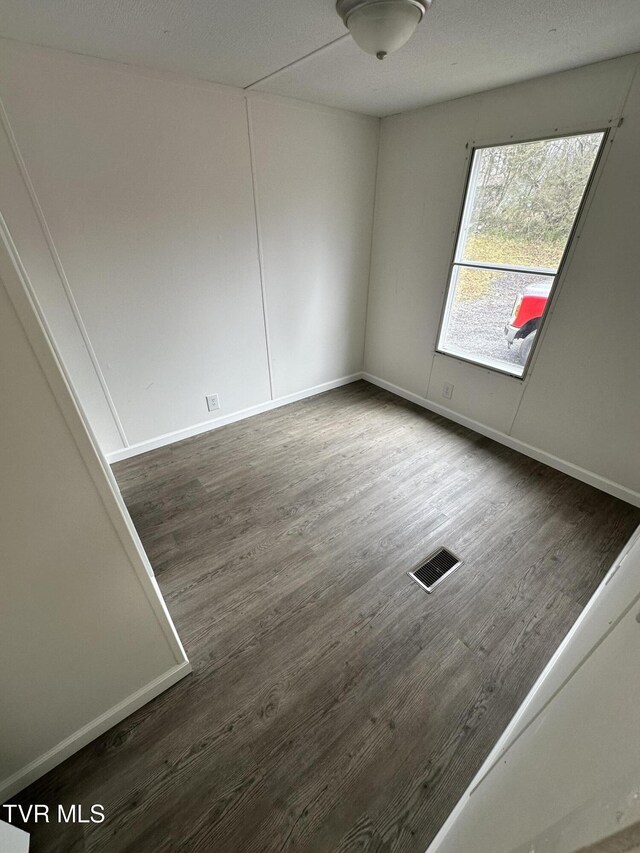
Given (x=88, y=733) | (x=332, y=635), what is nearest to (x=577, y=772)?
(x=332, y=635)

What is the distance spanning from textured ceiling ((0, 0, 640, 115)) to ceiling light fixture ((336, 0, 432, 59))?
82 millimetres

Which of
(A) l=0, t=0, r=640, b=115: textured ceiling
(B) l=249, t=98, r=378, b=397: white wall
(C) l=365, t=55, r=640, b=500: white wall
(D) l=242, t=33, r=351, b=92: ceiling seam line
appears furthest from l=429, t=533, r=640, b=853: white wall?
(B) l=249, t=98, r=378, b=397: white wall

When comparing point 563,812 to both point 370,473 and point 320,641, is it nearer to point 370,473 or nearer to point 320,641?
point 320,641

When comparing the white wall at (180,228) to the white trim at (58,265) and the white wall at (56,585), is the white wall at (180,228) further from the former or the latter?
the white wall at (56,585)

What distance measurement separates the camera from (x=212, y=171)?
7.30 feet

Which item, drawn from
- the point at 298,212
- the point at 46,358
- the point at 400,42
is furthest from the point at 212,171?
the point at 46,358

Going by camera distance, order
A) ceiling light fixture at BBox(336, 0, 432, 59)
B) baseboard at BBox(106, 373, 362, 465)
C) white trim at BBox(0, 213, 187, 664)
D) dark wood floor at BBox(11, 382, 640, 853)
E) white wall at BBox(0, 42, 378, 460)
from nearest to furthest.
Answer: white trim at BBox(0, 213, 187, 664)
dark wood floor at BBox(11, 382, 640, 853)
ceiling light fixture at BBox(336, 0, 432, 59)
white wall at BBox(0, 42, 378, 460)
baseboard at BBox(106, 373, 362, 465)

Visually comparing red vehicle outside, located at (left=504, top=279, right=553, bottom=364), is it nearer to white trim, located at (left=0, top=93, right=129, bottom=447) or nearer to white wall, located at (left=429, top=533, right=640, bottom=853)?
white wall, located at (left=429, top=533, right=640, bottom=853)

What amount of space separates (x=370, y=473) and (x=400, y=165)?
2451 millimetres

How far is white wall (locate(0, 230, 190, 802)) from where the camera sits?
Answer: 2.44 feet

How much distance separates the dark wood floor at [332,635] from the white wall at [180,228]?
74 cm

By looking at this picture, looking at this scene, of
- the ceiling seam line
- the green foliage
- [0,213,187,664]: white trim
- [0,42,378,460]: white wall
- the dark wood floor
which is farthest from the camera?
the green foliage

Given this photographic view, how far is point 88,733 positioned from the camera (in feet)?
3.89

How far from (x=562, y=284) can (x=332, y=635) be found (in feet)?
7.84
